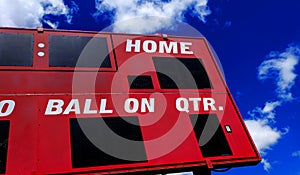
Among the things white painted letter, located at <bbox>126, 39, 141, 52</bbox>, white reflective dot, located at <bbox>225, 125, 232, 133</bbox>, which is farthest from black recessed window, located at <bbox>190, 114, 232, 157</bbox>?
white painted letter, located at <bbox>126, 39, 141, 52</bbox>

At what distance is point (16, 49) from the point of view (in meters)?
7.91

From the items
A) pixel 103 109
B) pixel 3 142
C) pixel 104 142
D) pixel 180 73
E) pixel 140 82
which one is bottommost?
pixel 104 142

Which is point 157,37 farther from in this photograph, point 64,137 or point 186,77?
point 64,137

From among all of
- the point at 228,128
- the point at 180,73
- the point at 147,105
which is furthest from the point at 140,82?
the point at 228,128

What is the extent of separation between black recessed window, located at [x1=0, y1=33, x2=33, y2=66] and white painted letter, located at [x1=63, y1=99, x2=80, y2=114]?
1.72m

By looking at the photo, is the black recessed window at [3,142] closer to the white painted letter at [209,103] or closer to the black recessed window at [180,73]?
the black recessed window at [180,73]

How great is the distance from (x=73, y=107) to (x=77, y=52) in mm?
1952

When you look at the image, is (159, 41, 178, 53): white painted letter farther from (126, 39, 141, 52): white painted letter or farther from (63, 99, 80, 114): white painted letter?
(63, 99, 80, 114): white painted letter

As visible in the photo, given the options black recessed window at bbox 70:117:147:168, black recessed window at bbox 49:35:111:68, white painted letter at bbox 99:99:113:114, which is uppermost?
black recessed window at bbox 49:35:111:68

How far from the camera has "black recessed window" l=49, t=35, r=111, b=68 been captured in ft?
26.5

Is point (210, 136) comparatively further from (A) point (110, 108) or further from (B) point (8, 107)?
(B) point (8, 107)

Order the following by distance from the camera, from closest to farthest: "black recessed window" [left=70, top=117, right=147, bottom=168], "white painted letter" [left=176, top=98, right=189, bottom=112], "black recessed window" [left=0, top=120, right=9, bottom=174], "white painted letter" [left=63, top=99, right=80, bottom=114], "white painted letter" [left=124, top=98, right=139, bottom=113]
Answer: "black recessed window" [left=0, top=120, right=9, bottom=174] < "black recessed window" [left=70, top=117, right=147, bottom=168] < "white painted letter" [left=63, top=99, right=80, bottom=114] < "white painted letter" [left=124, top=98, right=139, bottom=113] < "white painted letter" [left=176, top=98, right=189, bottom=112]

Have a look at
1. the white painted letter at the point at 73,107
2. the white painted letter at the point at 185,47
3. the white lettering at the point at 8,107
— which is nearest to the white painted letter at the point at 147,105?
the white painted letter at the point at 73,107

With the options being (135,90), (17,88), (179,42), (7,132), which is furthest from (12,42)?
(179,42)
